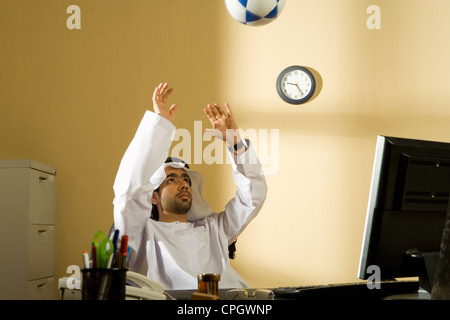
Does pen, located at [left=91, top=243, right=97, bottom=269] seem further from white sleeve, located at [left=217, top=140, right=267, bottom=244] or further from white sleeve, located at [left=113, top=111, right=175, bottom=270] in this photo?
white sleeve, located at [left=217, top=140, right=267, bottom=244]

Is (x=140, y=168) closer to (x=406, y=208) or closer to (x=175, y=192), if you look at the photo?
(x=175, y=192)

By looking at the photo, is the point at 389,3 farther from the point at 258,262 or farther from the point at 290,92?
the point at 258,262

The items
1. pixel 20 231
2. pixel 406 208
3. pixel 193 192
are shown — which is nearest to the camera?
pixel 406 208

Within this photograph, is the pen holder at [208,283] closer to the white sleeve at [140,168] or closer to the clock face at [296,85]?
the white sleeve at [140,168]

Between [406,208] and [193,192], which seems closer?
[406,208]

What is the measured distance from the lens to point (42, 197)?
10.9ft

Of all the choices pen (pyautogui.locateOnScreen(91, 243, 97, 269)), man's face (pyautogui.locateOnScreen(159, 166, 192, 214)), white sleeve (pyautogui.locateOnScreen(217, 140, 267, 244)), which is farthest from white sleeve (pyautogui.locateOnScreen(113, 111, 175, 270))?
pen (pyautogui.locateOnScreen(91, 243, 97, 269))

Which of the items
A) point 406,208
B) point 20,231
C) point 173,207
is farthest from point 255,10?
point 20,231

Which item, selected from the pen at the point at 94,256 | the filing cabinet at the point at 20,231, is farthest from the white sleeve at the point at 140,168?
the pen at the point at 94,256

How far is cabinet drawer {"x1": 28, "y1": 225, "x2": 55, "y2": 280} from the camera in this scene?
3143mm

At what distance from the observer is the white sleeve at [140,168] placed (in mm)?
2445

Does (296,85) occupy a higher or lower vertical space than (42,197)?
higher

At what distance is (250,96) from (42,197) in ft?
4.66
